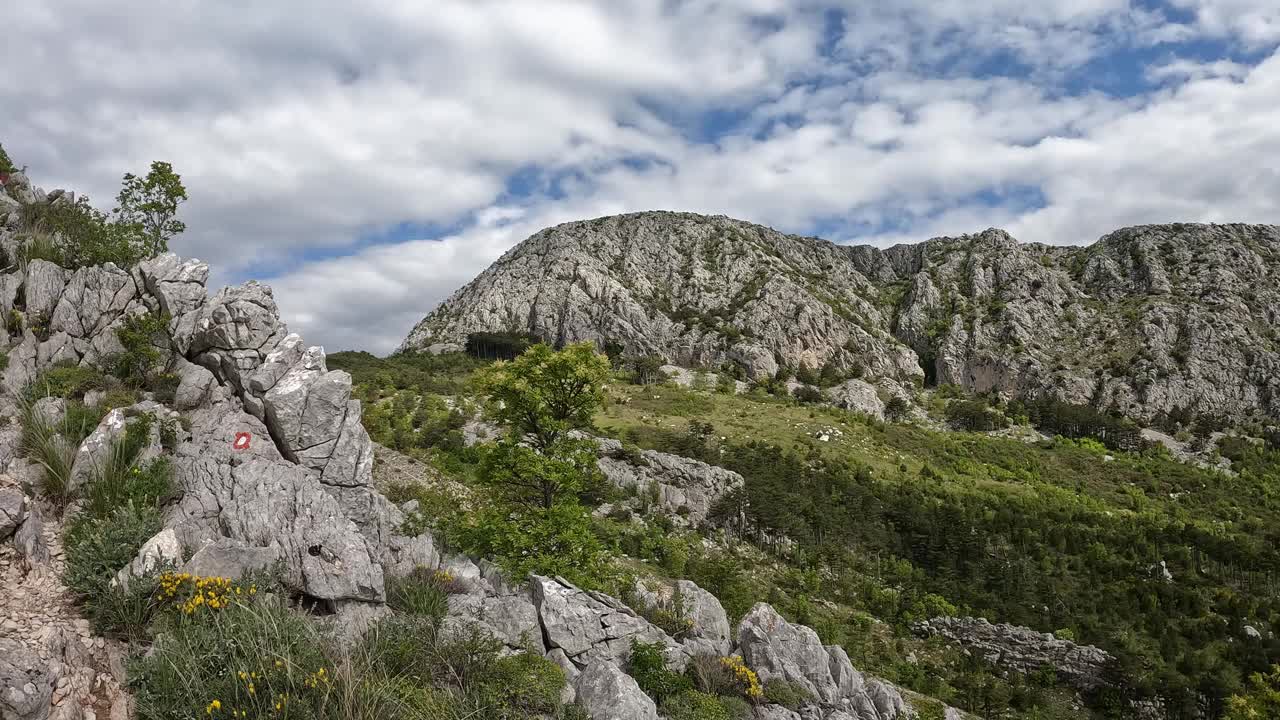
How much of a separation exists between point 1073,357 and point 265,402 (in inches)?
4605

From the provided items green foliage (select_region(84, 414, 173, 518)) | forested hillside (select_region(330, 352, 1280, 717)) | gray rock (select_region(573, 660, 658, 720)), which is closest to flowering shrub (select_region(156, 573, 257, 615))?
green foliage (select_region(84, 414, 173, 518))

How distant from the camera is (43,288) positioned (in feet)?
54.1

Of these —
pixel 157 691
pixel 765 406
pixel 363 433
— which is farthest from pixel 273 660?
pixel 765 406

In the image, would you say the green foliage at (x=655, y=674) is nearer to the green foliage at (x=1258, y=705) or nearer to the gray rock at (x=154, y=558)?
the gray rock at (x=154, y=558)

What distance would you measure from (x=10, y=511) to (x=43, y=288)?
413 inches

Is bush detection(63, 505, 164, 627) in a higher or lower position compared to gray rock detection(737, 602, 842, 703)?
higher

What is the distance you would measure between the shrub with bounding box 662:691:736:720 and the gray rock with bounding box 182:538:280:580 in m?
7.89

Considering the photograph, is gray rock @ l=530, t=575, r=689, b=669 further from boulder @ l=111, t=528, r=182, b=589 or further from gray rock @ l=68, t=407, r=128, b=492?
gray rock @ l=68, t=407, r=128, b=492

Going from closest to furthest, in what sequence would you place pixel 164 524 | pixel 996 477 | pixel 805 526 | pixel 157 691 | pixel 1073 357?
pixel 157 691 → pixel 164 524 → pixel 805 526 → pixel 996 477 → pixel 1073 357

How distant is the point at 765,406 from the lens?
71438mm

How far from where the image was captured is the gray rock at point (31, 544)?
30.8 ft

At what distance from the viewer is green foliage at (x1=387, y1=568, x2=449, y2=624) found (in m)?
11.4

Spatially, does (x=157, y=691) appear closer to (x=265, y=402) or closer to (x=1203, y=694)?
(x=265, y=402)

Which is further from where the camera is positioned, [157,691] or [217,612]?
[217,612]
